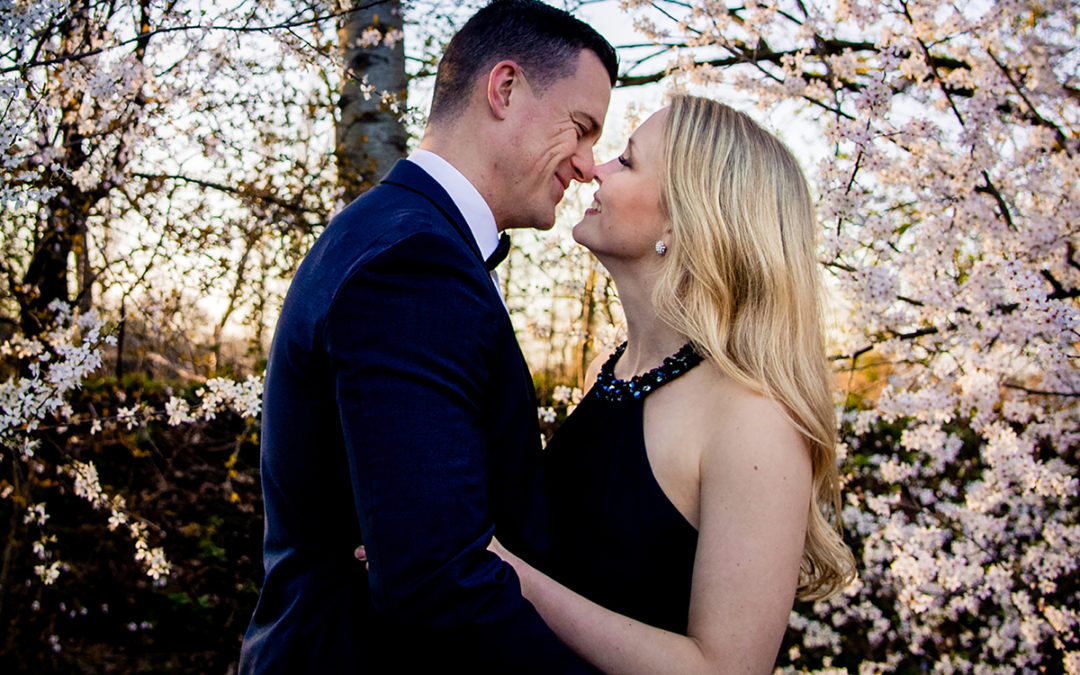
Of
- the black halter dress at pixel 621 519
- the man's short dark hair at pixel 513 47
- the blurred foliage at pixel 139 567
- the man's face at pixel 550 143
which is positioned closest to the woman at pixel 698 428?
the black halter dress at pixel 621 519

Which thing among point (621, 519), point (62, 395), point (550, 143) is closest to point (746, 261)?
point (550, 143)

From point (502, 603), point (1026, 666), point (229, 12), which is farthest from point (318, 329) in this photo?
point (1026, 666)

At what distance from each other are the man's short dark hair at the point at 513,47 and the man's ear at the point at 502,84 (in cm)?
3

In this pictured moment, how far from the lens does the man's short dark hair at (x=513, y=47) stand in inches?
74.2

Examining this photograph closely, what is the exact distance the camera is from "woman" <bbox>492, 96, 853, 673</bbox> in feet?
4.84

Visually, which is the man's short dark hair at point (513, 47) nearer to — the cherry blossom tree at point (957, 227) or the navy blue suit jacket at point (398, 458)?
the navy blue suit jacket at point (398, 458)

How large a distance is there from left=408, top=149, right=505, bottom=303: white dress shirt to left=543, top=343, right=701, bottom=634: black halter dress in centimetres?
49

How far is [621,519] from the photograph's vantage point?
5.64 ft

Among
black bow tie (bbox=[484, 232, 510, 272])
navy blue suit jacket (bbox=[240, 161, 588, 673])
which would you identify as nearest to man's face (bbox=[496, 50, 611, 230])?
black bow tie (bbox=[484, 232, 510, 272])

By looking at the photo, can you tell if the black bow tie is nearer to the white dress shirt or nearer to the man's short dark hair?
the white dress shirt

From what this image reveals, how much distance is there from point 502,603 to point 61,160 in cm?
317

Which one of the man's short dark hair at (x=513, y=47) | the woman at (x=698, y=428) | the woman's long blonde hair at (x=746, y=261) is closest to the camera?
the woman at (x=698, y=428)

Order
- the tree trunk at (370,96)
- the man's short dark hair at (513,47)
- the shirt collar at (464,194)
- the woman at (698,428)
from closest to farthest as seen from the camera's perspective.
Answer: the woman at (698,428) < the shirt collar at (464,194) < the man's short dark hair at (513,47) < the tree trunk at (370,96)

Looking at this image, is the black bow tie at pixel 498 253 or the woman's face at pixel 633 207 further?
the woman's face at pixel 633 207
